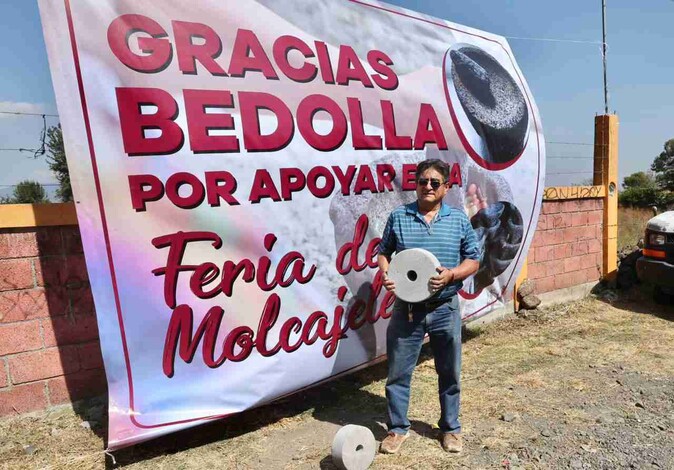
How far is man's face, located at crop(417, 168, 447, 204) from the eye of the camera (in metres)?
2.85

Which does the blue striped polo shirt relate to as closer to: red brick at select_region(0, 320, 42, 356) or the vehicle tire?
red brick at select_region(0, 320, 42, 356)

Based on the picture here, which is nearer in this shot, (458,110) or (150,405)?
(150,405)

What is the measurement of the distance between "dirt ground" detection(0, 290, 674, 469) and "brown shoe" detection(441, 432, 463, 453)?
0.15 feet

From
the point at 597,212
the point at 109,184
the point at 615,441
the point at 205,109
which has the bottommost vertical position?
the point at 615,441

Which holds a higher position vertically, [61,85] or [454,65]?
[454,65]

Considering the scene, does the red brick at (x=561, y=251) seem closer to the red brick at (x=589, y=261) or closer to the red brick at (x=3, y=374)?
the red brick at (x=589, y=261)

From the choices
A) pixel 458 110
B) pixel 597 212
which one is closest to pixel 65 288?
pixel 458 110

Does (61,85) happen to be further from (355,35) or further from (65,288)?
(355,35)

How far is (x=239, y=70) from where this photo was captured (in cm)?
299

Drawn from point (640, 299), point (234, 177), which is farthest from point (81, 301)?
point (640, 299)

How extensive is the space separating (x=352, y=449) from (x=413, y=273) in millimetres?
1032

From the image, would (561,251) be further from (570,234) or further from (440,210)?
(440,210)

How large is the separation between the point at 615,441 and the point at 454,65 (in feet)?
10.3

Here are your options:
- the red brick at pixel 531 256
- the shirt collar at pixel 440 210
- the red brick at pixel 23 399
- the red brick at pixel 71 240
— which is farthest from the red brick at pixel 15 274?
the red brick at pixel 531 256
